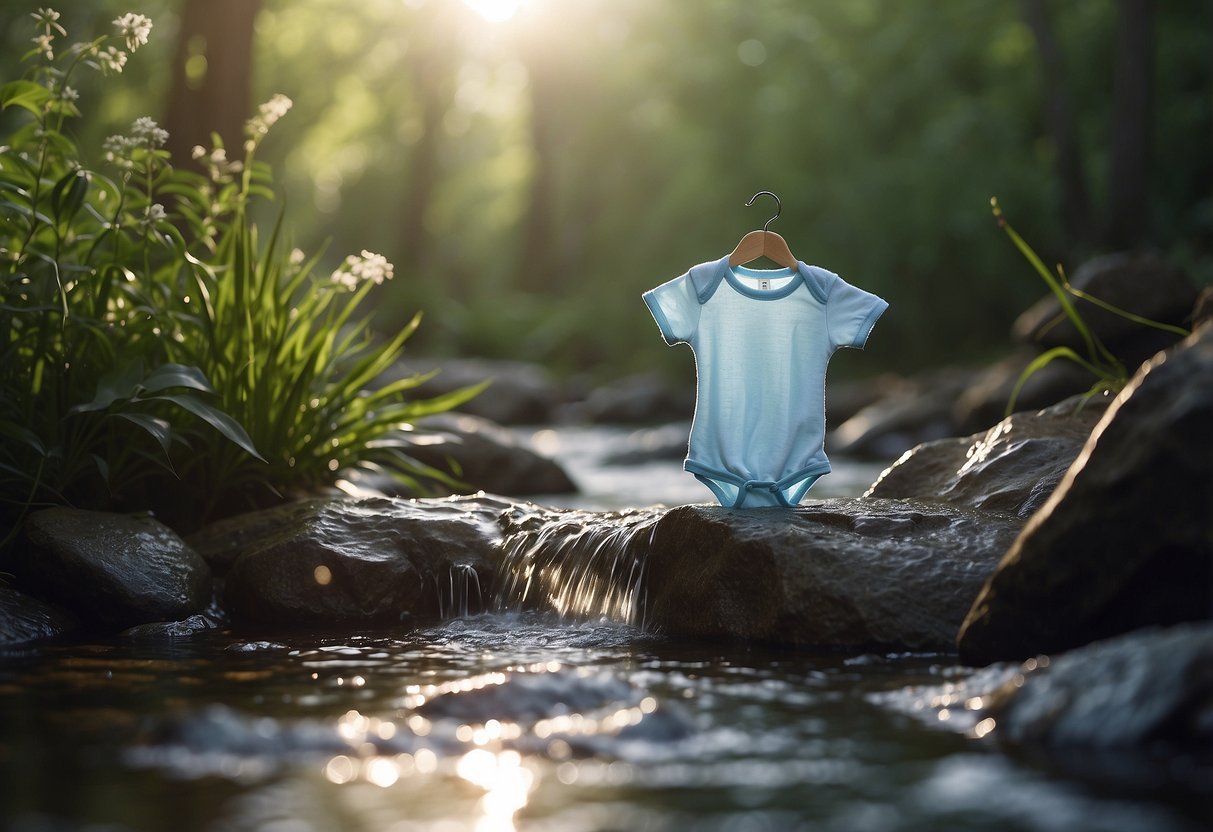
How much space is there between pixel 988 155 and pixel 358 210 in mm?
28371

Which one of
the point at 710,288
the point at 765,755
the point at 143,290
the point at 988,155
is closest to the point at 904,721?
the point at 765,755

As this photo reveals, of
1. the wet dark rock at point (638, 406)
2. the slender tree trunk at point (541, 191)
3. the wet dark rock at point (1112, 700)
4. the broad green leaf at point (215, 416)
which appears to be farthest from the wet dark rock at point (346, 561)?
the slender tree trunk at point (541, 191)

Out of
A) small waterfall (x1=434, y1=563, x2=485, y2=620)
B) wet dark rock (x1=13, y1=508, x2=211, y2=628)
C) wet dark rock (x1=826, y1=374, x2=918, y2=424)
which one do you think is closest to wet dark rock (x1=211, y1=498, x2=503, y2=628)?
small waterfall (x1=434, y1=563, x2=485, y2=620)

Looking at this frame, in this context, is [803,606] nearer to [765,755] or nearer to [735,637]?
[735,637]

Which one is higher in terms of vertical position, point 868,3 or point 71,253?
point 868,3

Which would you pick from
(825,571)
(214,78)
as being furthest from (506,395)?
(825,571)

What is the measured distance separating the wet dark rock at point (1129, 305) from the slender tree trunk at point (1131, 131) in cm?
510

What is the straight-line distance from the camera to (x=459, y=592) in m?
5.10

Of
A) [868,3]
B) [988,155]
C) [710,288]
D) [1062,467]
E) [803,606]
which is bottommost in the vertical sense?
[803,606]

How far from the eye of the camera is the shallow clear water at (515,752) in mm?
2541

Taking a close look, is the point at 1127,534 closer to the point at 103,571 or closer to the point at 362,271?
the point at 103,571

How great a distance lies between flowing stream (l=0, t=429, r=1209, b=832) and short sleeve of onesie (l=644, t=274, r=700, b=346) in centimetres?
124

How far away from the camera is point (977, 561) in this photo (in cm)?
429

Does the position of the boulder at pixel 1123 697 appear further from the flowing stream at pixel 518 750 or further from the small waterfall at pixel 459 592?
the small waterfall at pixel 459 592
